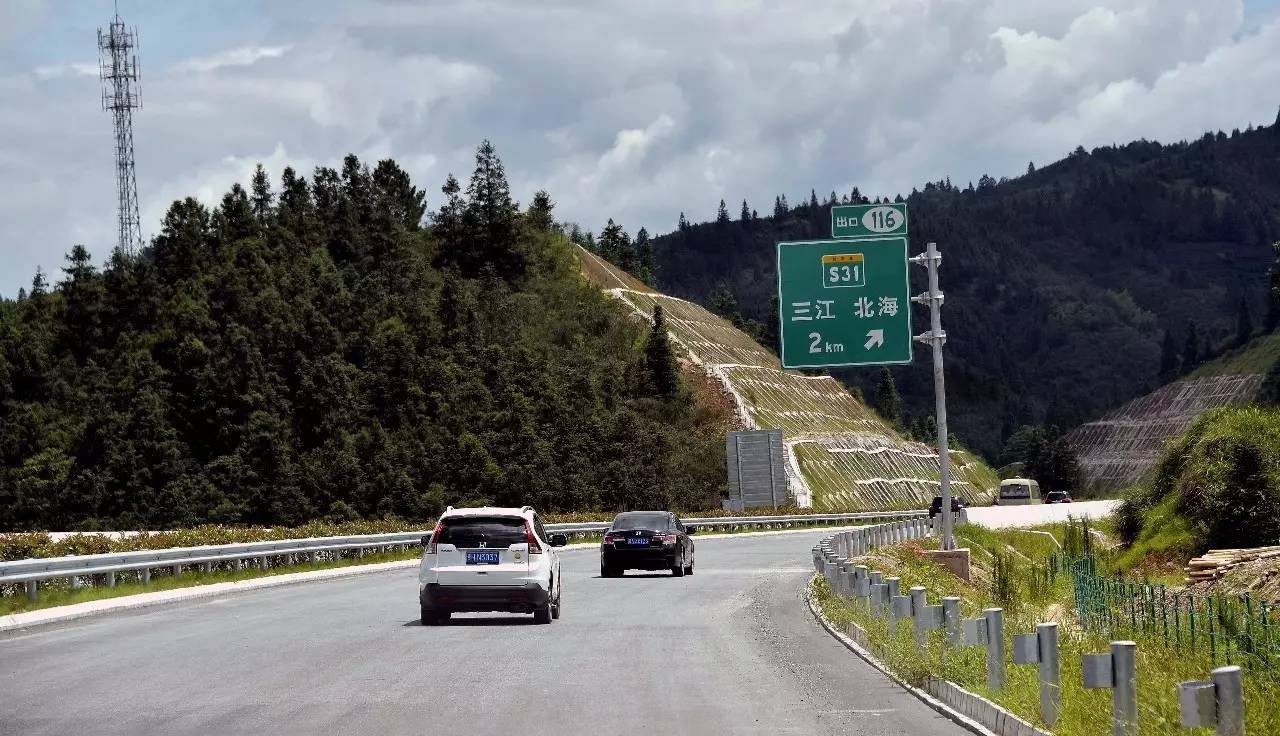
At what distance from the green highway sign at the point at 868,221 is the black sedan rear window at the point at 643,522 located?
25.4 feet

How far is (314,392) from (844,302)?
102 metres

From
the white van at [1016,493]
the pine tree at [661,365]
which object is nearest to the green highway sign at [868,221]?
the white van at [1016,493]

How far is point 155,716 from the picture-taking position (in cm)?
1271

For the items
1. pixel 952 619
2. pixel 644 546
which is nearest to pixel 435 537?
pixel 952 619

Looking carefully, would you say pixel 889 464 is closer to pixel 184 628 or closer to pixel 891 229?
pixel 891 229

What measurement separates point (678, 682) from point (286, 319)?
416ft

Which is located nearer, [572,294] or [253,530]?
[253,530]

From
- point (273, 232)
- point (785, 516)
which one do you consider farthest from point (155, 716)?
point (273, 232)

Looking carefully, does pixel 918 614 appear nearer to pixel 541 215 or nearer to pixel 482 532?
pixel 482 532

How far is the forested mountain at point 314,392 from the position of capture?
12238 centimetres

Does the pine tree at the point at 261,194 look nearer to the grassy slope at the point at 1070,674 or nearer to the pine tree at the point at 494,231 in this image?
the pine tree at the point at 494,231

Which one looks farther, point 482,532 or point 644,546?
point 644,546

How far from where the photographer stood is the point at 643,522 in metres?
36.9

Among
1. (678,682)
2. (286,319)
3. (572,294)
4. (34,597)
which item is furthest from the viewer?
(572,294)
